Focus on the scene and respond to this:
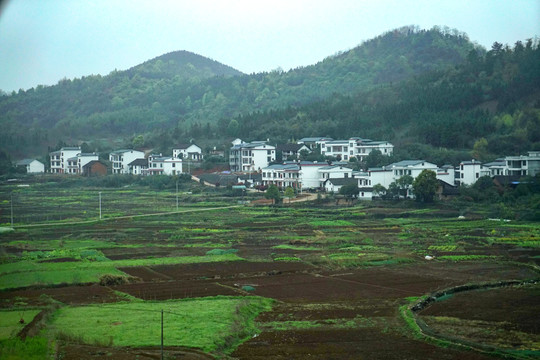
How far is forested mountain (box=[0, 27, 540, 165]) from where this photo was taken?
132ft

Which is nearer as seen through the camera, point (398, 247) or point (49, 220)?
point (398, 247)

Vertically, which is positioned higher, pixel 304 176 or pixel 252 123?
pixel 252 123

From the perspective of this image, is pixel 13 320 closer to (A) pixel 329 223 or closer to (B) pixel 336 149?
(A) pixel 329 223

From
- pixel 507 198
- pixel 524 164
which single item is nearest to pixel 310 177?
pixel 524 164

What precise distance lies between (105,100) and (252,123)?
99.2ft

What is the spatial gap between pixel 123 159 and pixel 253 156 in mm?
8529

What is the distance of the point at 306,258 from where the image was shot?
1833cm

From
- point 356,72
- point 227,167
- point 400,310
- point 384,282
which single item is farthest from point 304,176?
point 356,72

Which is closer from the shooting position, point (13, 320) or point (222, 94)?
point (13, 320)

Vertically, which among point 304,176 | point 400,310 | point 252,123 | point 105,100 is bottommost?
point 400,310

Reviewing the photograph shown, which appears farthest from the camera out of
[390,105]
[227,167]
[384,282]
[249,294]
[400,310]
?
[390,105]

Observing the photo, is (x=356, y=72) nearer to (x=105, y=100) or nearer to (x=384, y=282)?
(x=105, y=100)

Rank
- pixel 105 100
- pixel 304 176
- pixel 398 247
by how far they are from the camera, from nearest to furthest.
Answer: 1. pixel 398 247
2. pixel 304 176
3. pixel 105 100

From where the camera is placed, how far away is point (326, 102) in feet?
173
